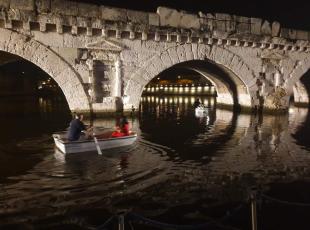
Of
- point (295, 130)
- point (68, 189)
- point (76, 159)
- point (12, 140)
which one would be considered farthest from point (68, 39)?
point (295, 130)

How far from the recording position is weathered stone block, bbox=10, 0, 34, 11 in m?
14.1

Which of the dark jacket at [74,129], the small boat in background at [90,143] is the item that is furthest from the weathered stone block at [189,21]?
the dark jacket at [74,129]

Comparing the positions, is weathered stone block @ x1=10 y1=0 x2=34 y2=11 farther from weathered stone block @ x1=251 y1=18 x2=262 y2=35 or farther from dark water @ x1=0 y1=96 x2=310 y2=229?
weathered stone block @ x1=251 y1=18 x2=262 y2=35

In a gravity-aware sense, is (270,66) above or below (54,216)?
above

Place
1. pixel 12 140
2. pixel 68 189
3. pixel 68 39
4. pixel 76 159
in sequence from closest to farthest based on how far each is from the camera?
Answer: pixel 68 189 < pixel 76 159 < pixel 12 140 < pixel 68 39

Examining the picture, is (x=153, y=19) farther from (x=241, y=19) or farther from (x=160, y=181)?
(x=160, y=181)

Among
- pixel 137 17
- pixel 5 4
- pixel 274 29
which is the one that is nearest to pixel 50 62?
pixel 5 4

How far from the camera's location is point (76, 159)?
32.1ft

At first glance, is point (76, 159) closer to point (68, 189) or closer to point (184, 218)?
point (68, 189)

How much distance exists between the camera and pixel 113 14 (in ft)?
53.0

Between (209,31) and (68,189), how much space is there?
14259 mm

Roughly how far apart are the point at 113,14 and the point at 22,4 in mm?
4294

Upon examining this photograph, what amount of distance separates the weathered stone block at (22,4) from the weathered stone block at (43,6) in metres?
0.26

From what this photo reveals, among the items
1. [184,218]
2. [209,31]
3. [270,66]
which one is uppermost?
[209,31]
